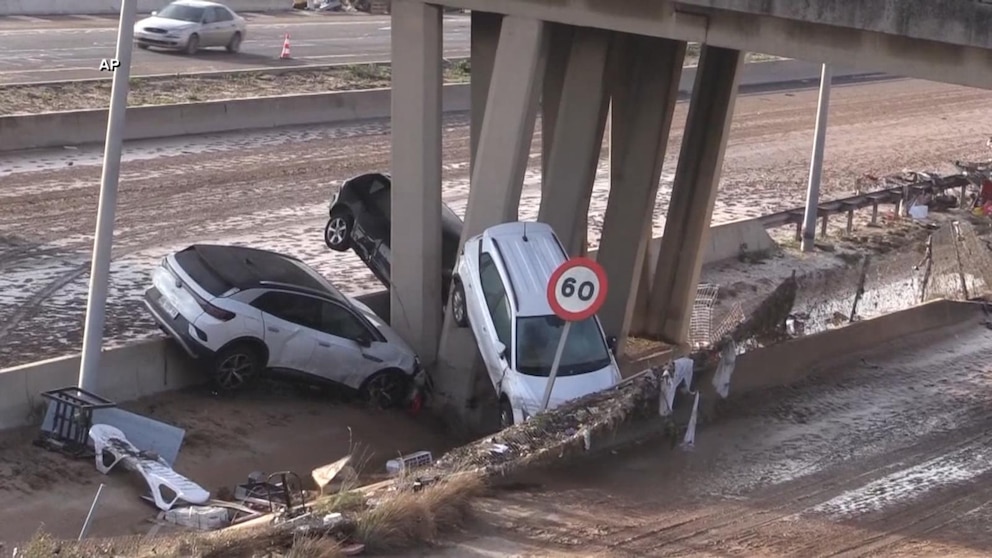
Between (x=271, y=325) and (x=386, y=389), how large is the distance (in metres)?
1.80

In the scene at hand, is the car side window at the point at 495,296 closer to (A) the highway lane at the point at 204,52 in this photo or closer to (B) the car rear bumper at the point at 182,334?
(B) the car rear bumper at the point at 182,334

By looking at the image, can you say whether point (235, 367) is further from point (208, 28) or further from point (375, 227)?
point (208, 28)

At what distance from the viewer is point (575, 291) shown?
1306cm

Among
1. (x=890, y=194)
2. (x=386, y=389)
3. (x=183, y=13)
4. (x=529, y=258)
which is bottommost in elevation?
(x=386, y=389)

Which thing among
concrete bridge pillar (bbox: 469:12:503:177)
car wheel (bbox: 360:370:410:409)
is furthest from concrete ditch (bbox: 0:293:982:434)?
concrete bridge pillar (bbox: 469:12:503:177)

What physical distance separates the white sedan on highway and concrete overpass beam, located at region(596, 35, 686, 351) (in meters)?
21.4

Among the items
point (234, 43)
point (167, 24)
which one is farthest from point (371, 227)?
point (234, 43)

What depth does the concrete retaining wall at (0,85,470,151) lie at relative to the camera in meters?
26.9

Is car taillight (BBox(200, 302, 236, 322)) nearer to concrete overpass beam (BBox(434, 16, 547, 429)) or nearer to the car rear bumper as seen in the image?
the car rear bumper

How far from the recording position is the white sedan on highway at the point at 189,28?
3816cm

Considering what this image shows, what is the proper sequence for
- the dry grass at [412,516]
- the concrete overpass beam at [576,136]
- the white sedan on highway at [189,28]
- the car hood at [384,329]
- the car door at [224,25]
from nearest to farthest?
the dry grass at [412,516] < the car hood at [384,329] < the concrete overpass beam at [576,136] < the white sedan on highway at [189,28] < the car door at [224,25]

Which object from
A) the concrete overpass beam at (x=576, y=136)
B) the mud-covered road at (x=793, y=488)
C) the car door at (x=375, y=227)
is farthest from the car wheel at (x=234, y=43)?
the mud-covered road at (x=793, y=488)

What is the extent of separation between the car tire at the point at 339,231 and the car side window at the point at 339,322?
140 inches

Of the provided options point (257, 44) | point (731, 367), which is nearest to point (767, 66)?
point (257, 44)
